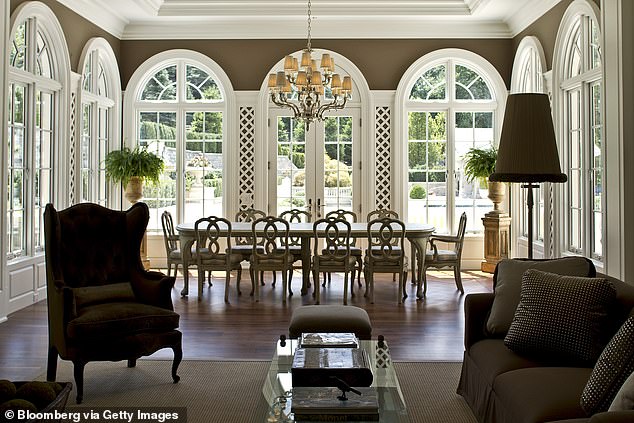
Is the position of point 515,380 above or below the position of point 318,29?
below

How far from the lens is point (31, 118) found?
680 centimetres

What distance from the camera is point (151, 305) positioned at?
419 cm

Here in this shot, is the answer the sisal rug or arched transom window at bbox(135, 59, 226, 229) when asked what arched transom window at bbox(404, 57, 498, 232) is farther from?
the sisal rug

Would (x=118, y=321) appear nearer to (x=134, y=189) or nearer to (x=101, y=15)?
(x=134, y=189)

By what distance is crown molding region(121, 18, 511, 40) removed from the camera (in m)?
9.14

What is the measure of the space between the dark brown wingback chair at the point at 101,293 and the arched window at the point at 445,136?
5640 mm

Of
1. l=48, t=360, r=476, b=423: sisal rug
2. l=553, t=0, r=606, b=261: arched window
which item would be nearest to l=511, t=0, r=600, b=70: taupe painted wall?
l=553, t=0, r=606, b=261: arched window

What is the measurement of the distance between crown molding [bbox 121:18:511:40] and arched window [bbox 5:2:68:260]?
7.13 feet

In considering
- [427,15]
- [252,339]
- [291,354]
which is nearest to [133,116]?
[427,15]

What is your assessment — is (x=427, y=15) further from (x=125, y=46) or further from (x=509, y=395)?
(x=509, y=395)

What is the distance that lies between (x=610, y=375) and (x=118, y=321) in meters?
2.73

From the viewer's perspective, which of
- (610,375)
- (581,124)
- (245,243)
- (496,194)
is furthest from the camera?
(496,194)

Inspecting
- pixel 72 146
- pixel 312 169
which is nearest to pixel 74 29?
pixel 72 146

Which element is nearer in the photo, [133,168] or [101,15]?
[101,15]
